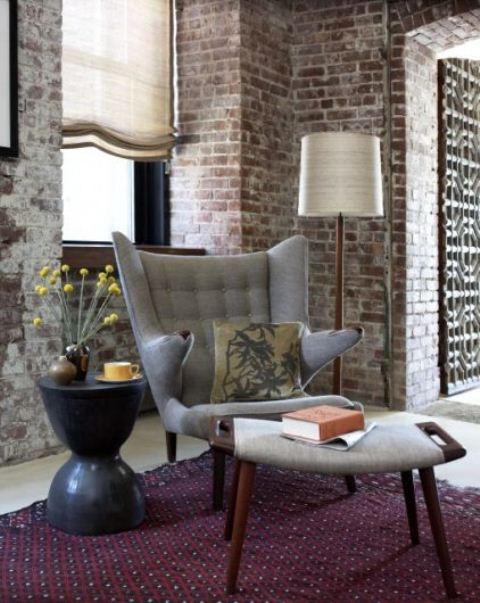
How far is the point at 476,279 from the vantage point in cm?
Answer: 601

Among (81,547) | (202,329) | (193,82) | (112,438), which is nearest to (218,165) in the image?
(193,82)

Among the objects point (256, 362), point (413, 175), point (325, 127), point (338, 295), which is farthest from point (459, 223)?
point (256, 362)

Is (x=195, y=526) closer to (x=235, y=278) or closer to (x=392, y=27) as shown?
(x=235, y=278)

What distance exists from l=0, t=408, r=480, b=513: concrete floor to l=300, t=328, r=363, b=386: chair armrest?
696 millimetres

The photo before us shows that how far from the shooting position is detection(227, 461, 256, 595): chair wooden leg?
233cm

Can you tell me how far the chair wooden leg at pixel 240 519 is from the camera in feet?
7.65

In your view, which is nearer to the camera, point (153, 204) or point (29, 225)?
point (29, 225)

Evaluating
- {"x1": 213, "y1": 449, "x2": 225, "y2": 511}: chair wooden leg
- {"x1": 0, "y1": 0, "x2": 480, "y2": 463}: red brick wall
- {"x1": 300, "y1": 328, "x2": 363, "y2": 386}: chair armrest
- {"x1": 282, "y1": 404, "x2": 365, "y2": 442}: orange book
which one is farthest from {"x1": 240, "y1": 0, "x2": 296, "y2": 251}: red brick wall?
{"x1": 282, "y1": 404, "x2": 365, "y2": 442}: orange book

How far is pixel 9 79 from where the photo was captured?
3664mm

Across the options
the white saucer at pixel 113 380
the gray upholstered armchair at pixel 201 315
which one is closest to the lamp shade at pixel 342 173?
the gray upholstered armchair at pixel 201 315

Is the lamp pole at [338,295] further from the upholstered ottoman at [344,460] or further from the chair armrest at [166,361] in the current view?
the upholstered ottoman at [344,460]

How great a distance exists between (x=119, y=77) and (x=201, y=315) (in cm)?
171

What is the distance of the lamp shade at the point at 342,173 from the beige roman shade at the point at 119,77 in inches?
45.6

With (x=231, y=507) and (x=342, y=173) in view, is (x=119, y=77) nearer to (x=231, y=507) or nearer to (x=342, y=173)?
(x=342, y=173)
